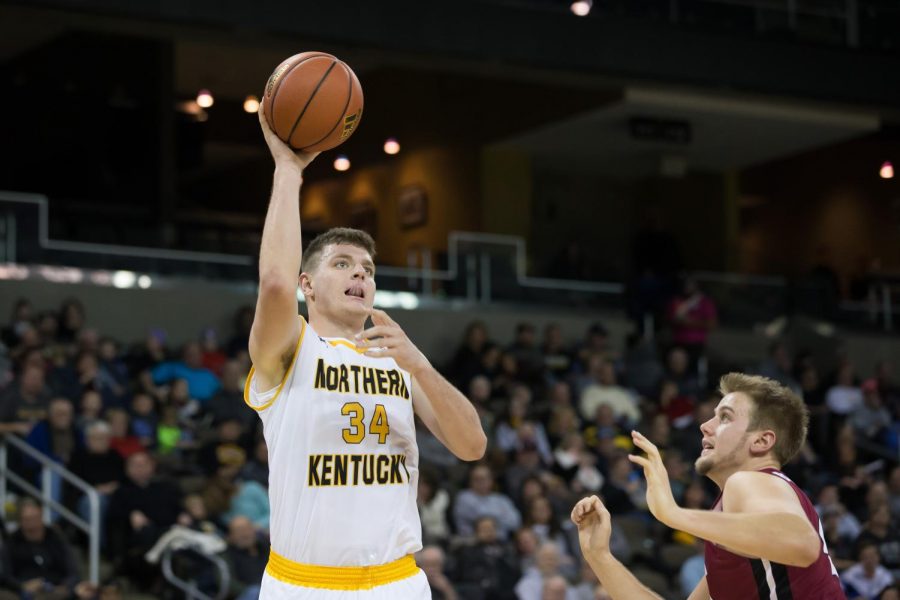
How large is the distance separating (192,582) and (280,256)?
7027mm

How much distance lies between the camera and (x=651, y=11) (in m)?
18.8

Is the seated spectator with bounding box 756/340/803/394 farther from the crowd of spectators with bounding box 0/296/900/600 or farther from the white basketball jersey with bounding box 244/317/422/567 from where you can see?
the white basketball jersey with bounding box 244/317/422/567

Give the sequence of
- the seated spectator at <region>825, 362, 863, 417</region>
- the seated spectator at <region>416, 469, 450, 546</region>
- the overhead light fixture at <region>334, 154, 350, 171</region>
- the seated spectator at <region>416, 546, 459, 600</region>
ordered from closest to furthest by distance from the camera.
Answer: the seated spectator at <region>416, 546, 459, 600</region> → the seated spectator at <region>416, 469, 450, 546</region> → the seated spectator at <region>825, 362, 863, 417</region> → the overhead light fixture at <region>334, 154, 350, 171</region>

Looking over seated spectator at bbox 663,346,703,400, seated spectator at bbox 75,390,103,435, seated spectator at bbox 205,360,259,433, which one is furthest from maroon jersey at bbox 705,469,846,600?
seated spectator at bbox 663,346,703,400

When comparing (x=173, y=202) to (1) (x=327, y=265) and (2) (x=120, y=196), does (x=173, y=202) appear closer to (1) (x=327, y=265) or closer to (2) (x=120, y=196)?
(2) (x=120, y=196)

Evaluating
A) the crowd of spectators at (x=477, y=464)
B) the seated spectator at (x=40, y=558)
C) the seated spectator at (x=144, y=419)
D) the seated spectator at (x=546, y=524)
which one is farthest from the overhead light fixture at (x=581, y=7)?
the seated spectator at (x=40, y=558)

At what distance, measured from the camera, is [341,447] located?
17.4 ft

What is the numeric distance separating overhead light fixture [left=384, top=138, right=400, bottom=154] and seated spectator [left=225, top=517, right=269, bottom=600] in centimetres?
1305

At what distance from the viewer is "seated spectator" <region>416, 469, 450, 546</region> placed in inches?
499

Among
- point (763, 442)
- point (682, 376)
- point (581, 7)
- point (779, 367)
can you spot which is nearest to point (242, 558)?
point (763, 442)

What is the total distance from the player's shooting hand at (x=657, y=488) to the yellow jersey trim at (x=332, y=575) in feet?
3.64

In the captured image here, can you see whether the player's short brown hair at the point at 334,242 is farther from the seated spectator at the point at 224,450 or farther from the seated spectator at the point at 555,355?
the seated spectator at the point at 555,355

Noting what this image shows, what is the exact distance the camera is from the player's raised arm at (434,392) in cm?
497

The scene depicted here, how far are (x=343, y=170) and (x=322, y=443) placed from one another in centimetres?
2009
